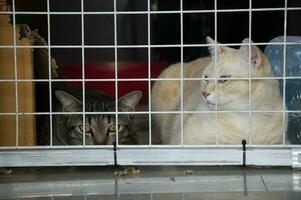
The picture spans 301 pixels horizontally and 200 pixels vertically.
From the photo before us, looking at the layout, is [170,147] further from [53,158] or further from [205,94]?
[53,158]

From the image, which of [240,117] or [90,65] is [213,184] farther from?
[90,65]

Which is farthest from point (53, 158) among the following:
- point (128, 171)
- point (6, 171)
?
point (128, 171)

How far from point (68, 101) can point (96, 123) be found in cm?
23

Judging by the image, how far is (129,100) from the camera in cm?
358

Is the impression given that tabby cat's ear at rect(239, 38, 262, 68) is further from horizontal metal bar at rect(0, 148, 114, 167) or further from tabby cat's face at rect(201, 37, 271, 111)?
horizontal metal bar at rect(0, 148, 114, 167)

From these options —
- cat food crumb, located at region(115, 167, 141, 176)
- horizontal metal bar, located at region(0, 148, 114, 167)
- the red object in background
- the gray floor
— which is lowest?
the gray floor

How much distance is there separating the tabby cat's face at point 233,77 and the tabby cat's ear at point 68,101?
80cm

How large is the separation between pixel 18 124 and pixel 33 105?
145 mm

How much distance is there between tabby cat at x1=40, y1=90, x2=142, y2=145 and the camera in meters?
3.46

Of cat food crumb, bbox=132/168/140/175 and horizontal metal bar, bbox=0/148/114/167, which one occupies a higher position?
horizontal metal bar, bbox=0/148/114/167

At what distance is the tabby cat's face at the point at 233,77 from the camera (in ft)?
10.7

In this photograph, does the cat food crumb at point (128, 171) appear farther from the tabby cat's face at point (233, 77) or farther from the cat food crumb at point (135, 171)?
the tabby cat's face at point (233, 77)

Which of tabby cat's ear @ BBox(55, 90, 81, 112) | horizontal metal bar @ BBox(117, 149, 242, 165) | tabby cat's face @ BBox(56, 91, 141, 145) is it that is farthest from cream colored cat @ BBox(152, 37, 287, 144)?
tabby cat's ear @ BBox(55, 90, 81, 112)

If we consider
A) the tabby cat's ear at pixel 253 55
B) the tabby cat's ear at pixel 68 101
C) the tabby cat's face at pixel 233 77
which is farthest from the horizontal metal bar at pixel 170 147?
the tabby cat's ear at pixel 253 55
